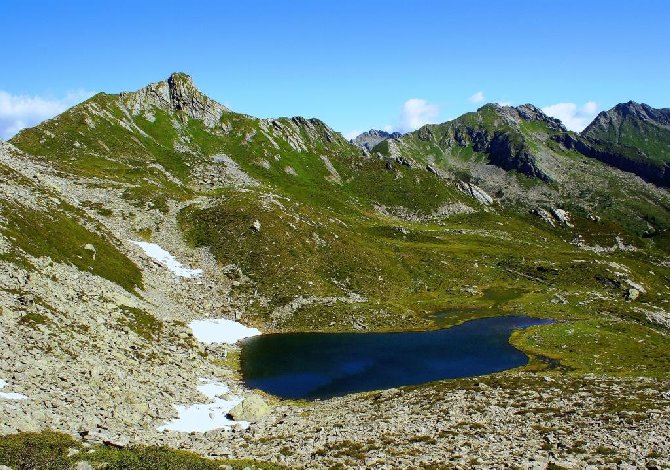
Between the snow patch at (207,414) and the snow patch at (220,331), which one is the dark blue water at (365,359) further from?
the snow patch at (207,414)

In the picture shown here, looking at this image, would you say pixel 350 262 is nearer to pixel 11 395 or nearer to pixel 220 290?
pixel 220 290

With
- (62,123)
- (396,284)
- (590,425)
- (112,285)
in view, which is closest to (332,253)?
(396,284)

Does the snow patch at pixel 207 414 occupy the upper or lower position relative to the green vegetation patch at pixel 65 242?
lower

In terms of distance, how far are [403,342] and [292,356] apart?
20350 mm

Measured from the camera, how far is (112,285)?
66312 mm

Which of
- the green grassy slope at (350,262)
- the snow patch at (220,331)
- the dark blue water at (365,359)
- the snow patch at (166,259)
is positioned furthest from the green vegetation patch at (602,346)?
the snow patch at (166,259)

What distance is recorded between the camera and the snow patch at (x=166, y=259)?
88.7m

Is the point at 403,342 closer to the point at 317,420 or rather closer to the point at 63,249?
the point at 317,420

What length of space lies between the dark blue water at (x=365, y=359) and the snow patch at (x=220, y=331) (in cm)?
224

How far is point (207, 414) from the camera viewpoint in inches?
1665

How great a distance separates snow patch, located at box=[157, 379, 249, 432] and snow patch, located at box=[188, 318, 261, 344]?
20064 mm

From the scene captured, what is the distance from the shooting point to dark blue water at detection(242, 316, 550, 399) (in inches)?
2362

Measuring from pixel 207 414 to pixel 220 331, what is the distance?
3231cm

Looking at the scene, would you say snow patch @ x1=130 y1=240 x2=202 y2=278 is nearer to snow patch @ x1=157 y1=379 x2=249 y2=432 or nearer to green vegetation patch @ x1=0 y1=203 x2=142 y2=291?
green vegetation patch @ x1=0 y1=203 x2=142 y2=291
